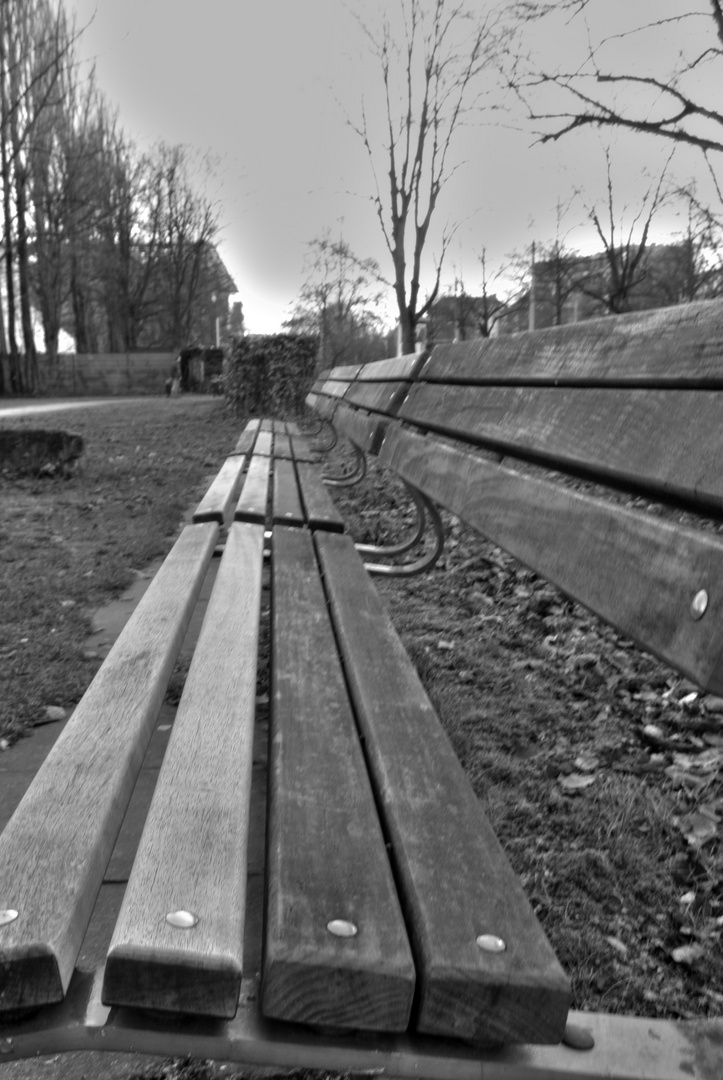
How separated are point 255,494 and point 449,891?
2.80 meters

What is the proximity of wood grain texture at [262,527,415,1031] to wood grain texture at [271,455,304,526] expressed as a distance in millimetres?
1614

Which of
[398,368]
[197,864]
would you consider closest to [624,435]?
[197,864]

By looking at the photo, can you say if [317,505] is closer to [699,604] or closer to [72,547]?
[72,547]

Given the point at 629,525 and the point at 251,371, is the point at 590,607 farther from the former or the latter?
the point at 251,371

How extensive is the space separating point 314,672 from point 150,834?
64cm

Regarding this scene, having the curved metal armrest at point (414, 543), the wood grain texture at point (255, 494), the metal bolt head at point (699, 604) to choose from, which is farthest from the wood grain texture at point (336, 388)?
the metal bolt head at point (699, 604)

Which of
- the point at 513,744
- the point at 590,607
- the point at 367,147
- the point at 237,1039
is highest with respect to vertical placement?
the point at 367,147

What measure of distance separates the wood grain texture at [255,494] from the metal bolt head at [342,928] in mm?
2234

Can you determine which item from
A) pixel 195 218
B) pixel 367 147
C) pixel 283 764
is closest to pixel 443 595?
pixel 283 764

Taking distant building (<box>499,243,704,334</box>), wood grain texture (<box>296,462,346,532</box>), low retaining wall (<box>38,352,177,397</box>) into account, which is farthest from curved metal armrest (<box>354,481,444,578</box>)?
low retaining wall (<box>38,352,177,397</box>)

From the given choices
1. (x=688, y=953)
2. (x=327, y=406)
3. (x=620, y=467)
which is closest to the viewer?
(x=620, y=467)

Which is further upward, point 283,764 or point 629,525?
point 629,525

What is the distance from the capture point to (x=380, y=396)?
367cm

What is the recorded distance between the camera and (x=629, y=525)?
1.06 meters
